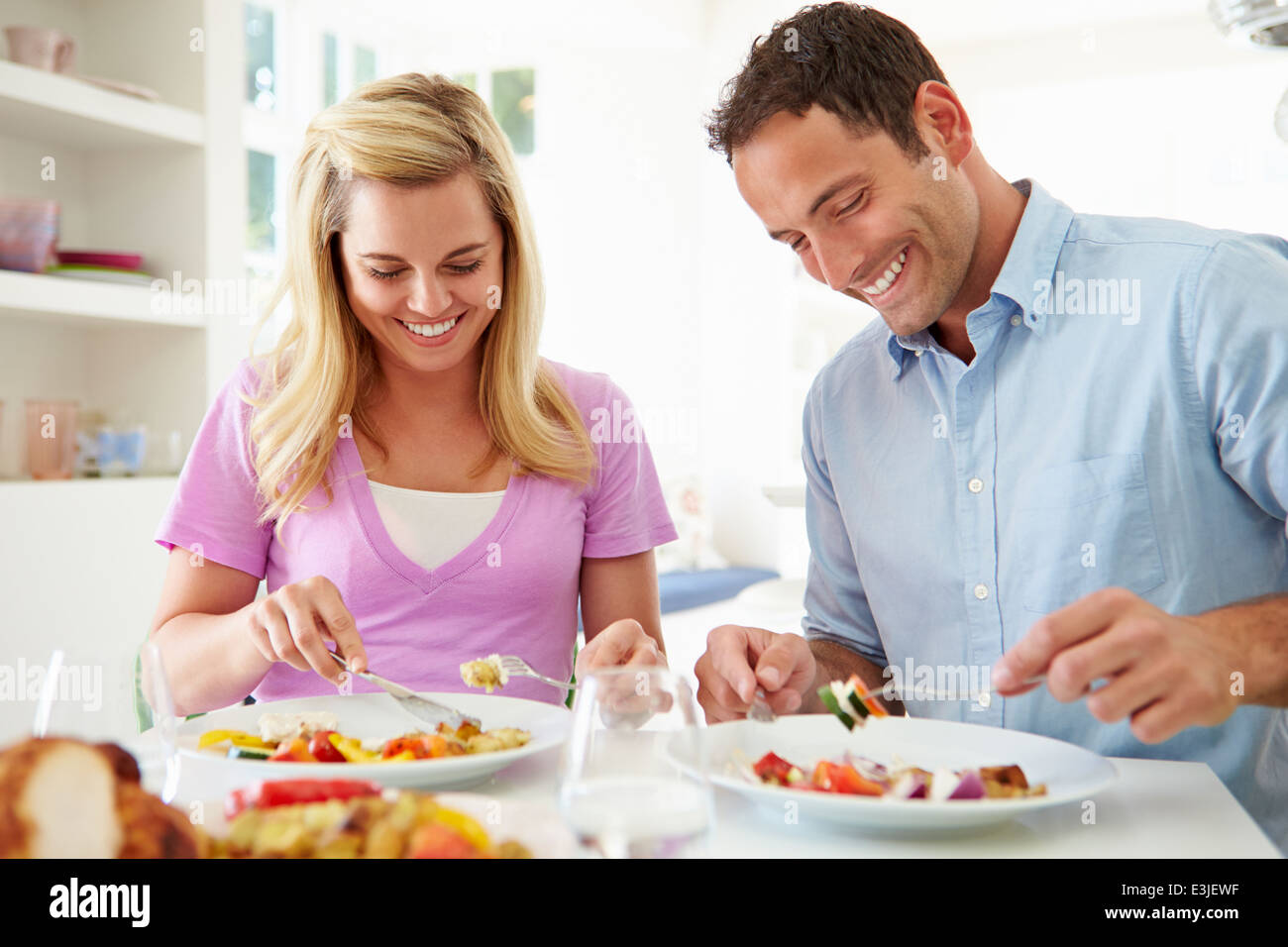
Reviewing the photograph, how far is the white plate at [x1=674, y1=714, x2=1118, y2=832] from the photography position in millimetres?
783

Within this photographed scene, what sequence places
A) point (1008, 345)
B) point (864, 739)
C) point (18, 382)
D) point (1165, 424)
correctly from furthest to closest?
1. point (18, 382)
2. point (1008, 345)
3. point (1165, 424)
4. point (864, 739)

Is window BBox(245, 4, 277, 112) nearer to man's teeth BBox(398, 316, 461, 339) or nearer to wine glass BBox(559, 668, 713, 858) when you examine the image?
man's teeth BBox(398, 316, 461, 339)

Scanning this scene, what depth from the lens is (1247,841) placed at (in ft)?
2.65

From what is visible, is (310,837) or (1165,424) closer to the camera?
(310,837)

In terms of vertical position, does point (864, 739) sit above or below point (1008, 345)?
below

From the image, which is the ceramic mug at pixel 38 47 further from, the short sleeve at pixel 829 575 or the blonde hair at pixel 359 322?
the short sleeve at pixel 829 575

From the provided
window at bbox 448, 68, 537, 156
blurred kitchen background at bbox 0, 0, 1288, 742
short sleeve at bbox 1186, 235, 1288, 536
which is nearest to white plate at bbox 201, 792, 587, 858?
short sleeve at bbox 1186, 235, 1288, 536

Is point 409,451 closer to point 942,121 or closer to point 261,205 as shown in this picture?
point 942,121

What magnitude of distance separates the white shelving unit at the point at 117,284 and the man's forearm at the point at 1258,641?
2.86m

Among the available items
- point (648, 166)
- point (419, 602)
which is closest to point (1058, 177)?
point (648, 166)

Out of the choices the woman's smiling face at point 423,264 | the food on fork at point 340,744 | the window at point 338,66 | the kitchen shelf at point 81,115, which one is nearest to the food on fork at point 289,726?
the food on fork at point 340,744

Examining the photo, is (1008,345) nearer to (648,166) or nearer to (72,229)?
(72,229)

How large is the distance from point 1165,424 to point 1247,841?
598 mm

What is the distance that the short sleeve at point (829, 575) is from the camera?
1.59 meters
